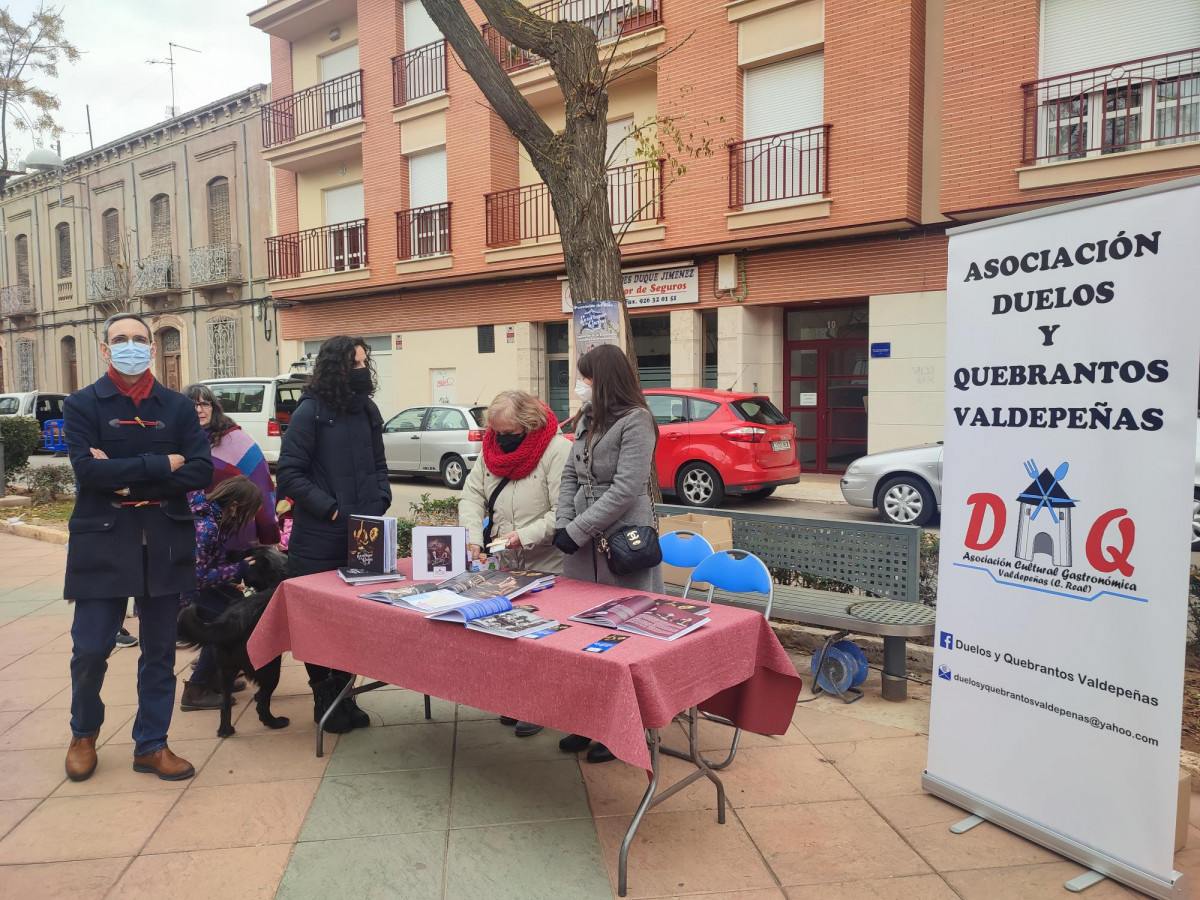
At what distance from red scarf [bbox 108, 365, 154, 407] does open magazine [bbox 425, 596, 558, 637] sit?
1.69m

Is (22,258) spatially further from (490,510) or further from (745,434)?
(490,510)

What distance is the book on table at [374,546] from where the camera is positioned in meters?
3.85

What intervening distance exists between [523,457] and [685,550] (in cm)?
105

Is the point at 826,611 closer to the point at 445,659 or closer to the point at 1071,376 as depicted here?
the point at 1071,376

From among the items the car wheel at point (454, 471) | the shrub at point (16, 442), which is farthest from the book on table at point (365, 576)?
the shrub at point (16, 442)

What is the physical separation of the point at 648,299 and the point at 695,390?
465 centimetres

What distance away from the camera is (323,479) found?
411cm

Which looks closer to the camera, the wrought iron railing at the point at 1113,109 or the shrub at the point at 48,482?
the wrought iron railing at the point at 1113,109

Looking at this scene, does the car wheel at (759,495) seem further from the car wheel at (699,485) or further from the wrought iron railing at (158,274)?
the wrought iron railing at (158,274)

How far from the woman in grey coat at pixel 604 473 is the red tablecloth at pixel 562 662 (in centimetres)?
23

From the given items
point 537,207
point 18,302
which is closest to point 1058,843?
point 537,207

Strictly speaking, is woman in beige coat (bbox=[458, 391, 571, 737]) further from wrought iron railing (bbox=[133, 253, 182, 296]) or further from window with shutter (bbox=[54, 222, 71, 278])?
window with shutter (bbox=[54, 222, 71, 278])

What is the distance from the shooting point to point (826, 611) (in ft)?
14.6

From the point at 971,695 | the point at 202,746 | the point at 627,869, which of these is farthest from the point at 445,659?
the point at 971,695
